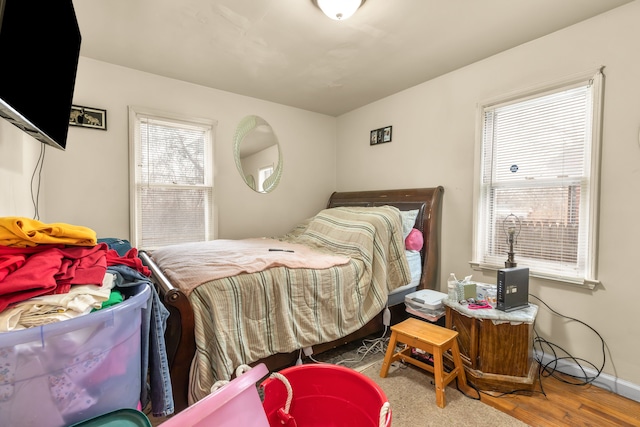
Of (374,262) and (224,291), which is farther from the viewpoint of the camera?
(374,262)

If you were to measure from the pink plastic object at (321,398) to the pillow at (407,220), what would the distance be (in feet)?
5.47

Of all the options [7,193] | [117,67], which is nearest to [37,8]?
[7,193]

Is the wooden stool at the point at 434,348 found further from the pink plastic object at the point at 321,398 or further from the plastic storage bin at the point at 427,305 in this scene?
the pink plastic object at the point at 321,398

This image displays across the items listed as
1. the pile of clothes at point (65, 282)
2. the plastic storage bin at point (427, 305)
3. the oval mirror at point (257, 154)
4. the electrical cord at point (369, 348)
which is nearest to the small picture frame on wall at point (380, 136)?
the oval mirror at point (257, 154)

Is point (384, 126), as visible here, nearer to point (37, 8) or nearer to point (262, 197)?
point (262, 197)

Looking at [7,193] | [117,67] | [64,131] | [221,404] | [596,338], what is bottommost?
[596,338]

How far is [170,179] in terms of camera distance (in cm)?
297

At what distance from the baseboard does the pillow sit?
1348 mm

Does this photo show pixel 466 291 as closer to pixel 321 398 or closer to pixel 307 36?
pixel 321 398

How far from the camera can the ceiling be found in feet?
6.07

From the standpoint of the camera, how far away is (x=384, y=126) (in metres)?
3.39

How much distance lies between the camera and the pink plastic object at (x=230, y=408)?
0.71m

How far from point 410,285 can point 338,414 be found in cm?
166

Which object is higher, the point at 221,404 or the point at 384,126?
the point at 384,126
